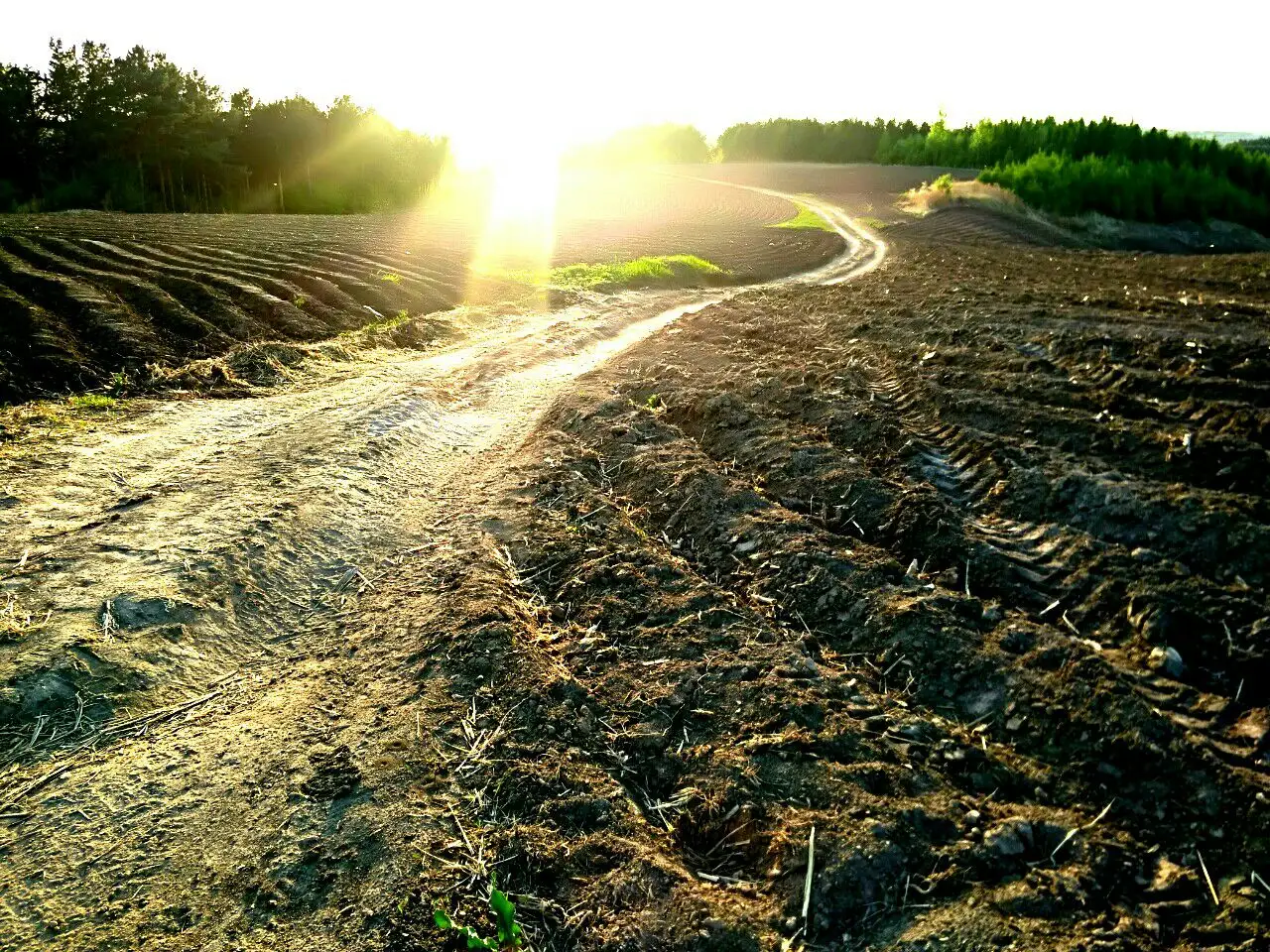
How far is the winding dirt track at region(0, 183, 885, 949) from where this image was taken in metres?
3.17

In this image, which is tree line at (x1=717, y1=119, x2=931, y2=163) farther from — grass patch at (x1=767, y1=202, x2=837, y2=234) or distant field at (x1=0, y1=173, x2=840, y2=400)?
distant field at (x1=0, y1=173, x2=840, y2=400)

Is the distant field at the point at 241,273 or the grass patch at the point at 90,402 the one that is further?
the distant field at the point at 241,273

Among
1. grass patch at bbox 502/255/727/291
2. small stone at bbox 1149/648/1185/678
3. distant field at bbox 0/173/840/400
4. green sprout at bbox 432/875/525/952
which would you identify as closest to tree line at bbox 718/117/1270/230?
distant field at bbox 0/173/840/400

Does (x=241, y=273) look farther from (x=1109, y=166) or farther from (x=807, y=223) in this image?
(x=1109, y=166)

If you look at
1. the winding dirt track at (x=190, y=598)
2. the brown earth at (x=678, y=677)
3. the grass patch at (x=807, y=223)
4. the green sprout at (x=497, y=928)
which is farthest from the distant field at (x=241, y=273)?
the green sprout at (x=497, y=928)

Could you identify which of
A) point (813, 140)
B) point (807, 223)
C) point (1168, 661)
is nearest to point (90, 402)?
point (1168, 661)

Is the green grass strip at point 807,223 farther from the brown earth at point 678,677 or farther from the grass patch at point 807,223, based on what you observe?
the brown earth at point 678,677

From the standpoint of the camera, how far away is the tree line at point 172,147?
3791cm

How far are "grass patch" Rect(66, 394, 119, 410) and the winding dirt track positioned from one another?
1.55ft

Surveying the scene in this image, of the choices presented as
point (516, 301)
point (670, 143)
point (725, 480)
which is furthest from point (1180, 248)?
point (670, 143)

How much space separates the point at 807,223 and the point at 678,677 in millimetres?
29758

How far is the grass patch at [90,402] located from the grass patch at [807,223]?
24989mm

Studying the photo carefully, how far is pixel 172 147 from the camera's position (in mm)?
40031

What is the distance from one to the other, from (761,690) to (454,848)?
66.3 inches
